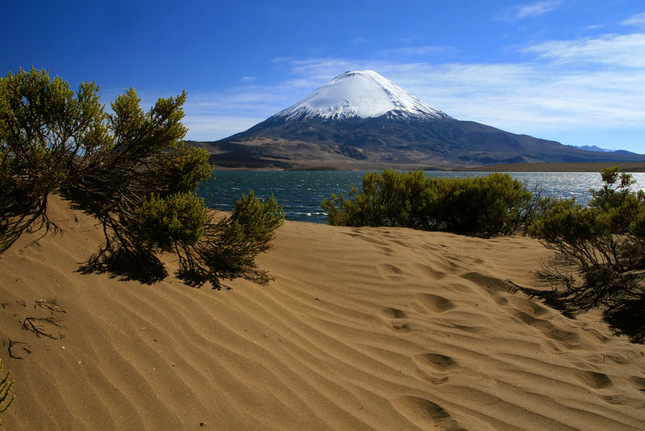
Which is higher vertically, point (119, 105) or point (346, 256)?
point (119, 105)

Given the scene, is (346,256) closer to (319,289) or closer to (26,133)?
(319,289)

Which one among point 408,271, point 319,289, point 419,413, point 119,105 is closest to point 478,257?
point 408,271

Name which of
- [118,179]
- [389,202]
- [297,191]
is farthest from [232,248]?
[297,191]

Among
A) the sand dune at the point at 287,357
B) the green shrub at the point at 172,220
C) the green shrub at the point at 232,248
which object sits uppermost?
the green shrub at the point at 172,220

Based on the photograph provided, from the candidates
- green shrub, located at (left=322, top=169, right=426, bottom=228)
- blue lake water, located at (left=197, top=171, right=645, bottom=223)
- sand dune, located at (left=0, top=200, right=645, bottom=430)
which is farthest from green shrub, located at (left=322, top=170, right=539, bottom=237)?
sand dune, located at (left=0, top=200, right=645, bottom=430)

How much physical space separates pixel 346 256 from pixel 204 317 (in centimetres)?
255

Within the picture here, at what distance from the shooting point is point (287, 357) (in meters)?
2.88

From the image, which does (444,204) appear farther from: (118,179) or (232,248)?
(118,179)

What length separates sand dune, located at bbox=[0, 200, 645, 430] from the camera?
2.27 meters

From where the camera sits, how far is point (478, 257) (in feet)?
19.9

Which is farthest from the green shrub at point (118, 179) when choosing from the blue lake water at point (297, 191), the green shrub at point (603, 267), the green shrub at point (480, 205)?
the green shrub at point (480, 205)

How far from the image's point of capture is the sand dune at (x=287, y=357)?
227cm

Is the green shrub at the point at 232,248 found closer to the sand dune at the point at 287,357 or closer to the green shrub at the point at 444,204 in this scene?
the sand dune at the point at 287,357

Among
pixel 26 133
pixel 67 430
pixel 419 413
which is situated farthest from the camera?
pixel 26 133
